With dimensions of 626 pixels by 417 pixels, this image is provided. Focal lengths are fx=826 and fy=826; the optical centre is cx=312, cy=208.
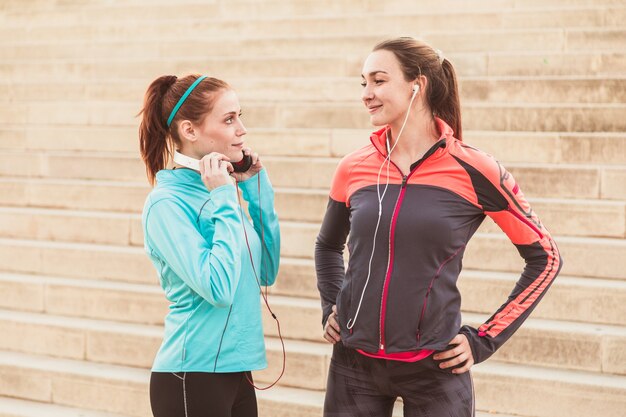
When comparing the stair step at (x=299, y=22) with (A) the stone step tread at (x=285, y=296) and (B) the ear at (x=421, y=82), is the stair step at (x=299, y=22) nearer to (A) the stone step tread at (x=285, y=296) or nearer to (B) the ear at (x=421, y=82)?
(A) the stone step tread at (x=285, y=296)

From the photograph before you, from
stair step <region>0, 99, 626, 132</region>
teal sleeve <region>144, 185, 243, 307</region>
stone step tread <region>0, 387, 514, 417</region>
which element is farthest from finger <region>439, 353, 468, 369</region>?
stair step <region>0, 99, 626, 132</region>

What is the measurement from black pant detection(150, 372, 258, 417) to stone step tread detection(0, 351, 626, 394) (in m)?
1.88

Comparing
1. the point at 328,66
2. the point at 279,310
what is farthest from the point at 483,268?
the point at 328,66

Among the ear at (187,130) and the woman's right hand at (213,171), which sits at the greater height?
the ear at (187,130)

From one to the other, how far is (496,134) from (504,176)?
9.91ft

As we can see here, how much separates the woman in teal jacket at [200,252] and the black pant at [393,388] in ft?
1.04

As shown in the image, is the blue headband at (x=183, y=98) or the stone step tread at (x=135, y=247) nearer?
the blue headband at (x=183, y=98)

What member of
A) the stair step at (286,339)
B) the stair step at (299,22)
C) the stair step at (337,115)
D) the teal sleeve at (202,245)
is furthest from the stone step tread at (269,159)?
the teal sleeve at (202,245)

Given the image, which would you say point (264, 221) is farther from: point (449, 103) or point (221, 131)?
point (449, 103)

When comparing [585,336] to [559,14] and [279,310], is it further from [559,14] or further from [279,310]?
[559,14]

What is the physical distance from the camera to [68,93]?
7535 millimetres

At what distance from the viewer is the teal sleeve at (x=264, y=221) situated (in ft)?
9.99

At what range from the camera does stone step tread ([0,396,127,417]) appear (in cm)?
474

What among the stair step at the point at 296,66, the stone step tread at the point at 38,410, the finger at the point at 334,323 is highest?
the stair step at the point at 296,66
